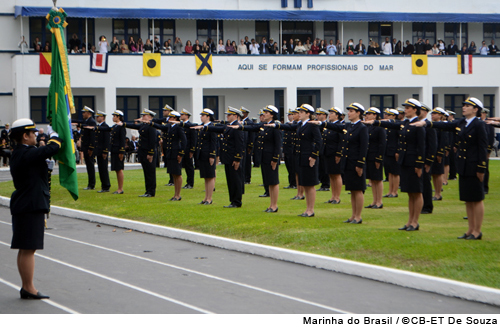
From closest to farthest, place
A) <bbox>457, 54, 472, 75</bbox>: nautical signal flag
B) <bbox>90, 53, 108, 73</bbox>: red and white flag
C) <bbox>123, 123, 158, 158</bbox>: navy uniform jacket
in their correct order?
1. <bbox>123, 123, 158, 158</bbox>: navy uniform jacket
2. <bbox>90, 53, 108, 73</bbox>: red and white flag
3. <bbox>457, 54, 472, 75</bbox>: nautical signal flag

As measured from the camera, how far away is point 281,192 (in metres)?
19.5

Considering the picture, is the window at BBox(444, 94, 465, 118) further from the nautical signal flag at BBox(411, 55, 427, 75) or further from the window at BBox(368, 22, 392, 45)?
the window at BBox(368, 22, 392, 45)

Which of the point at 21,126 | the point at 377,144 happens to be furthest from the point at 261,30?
the point at 21,126

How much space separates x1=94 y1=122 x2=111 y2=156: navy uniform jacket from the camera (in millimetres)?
19938

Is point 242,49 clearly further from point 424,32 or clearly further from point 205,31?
point 424,32

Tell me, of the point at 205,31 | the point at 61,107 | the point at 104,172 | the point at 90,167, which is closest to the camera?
the point at 61,107

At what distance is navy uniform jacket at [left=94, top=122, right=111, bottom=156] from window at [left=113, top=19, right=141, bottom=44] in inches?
859

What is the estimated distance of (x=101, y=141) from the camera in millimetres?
19969

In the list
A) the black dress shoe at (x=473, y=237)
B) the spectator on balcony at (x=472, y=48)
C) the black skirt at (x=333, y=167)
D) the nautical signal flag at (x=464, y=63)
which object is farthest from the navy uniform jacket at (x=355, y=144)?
the spectator on balcony at (x=472, y=48)

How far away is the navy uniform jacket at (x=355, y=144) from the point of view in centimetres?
1306

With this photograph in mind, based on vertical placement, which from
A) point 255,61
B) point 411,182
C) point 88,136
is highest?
point 255,61

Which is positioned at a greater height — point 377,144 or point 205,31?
point 205,31

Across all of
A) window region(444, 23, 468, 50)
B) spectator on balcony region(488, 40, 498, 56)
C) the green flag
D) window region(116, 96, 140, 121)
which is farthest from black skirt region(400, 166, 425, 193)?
window region(444, 23, 468, 50)

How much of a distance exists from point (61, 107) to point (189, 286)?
3.93 m
